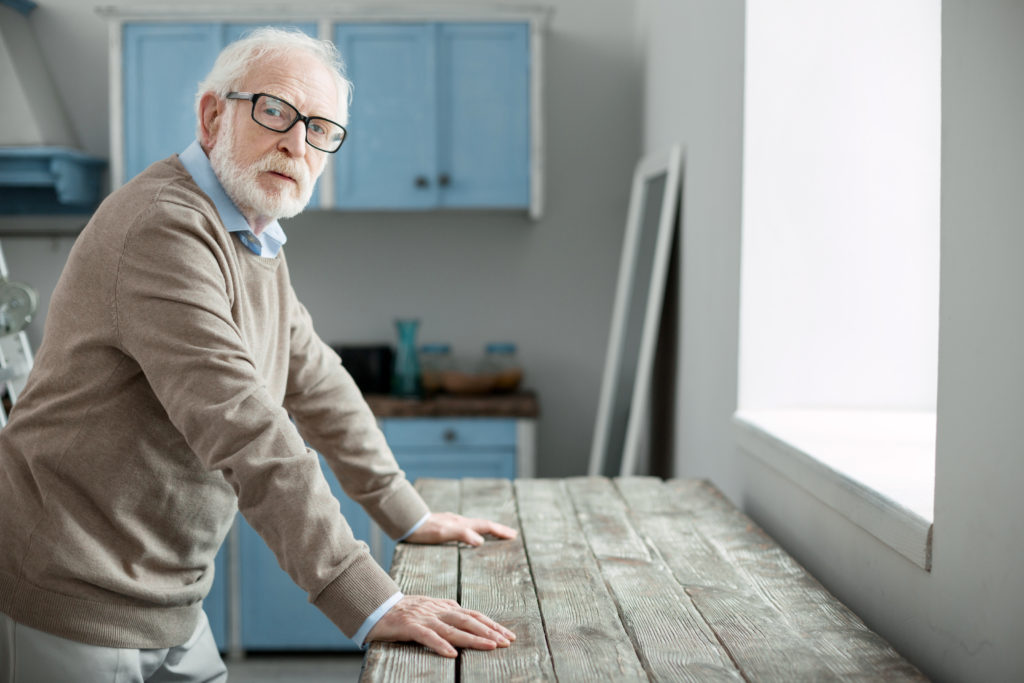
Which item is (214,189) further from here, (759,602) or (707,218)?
(707,218)

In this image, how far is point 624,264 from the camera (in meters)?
3.60

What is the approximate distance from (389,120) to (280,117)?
2323 millimetres

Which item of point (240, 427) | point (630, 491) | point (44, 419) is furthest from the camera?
point (630, 491)

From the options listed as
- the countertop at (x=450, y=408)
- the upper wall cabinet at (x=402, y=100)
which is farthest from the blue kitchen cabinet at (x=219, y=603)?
the upper wall cabinet at (x=402, y=100)

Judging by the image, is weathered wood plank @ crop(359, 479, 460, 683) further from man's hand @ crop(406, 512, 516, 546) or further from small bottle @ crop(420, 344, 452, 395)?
small bottle @ crop(420, 344, 452, 395)

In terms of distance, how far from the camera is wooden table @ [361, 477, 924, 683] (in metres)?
1.11

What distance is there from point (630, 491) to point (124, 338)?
1203mm

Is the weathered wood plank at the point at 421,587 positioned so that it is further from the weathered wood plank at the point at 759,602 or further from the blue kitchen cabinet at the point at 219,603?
the blue kitchen cabinet at the point at 219,603

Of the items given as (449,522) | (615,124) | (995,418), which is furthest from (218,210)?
(615,124)

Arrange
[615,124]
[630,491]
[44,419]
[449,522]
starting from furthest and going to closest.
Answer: [615,124] < [630,491] < [449,522] < [44,419]

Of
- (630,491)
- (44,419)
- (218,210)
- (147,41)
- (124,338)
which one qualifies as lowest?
(630,491)

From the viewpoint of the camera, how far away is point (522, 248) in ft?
13.7

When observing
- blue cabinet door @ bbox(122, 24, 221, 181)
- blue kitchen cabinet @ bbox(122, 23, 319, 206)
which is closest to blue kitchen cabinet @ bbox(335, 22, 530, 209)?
blue kitchen cabinet @ bbox(122, 23, 319, 206)

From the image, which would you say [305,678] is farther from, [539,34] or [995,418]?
[995,418]
